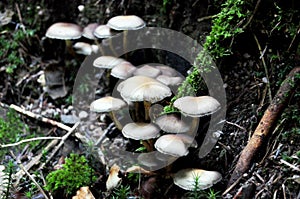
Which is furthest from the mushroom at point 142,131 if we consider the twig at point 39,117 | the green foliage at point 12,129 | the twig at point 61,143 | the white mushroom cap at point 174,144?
the green foliage at point 12,129

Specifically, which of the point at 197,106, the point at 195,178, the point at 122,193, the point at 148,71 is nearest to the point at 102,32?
the point at 148,71

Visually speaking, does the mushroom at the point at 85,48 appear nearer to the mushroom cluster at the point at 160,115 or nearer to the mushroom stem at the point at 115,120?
the mushroom cluster at the point at 160,115

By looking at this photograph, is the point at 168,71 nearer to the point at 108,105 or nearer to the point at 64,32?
the point at 108,105

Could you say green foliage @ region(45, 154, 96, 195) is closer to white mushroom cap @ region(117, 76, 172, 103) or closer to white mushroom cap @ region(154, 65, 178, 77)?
white mushroom cap @ region(117, 76, 172, 103)

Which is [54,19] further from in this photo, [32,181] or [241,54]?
[241,54]

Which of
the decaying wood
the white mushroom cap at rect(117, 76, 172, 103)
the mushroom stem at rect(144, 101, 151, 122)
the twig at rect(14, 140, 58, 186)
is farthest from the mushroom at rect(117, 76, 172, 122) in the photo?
the twig at rect(14, 140, 58, 186)
